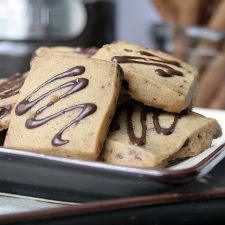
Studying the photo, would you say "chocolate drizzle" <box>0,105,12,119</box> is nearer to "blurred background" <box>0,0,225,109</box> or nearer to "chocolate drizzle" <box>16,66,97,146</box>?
"chocolate drizzle" <box>16,66,97,146</box>

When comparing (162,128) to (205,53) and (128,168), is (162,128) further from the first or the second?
(205,53)

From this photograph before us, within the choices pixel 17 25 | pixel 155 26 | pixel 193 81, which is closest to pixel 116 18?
pixel 17 25

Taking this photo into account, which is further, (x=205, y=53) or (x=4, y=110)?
(x=205, y=53)

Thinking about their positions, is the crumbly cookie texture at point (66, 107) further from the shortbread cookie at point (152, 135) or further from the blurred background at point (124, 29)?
the blurred background at point (124, 29)

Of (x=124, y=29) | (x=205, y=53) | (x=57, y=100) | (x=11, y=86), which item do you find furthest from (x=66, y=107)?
(x=124, y=29)

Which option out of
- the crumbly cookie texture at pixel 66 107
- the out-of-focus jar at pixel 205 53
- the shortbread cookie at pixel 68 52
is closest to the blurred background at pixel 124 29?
the out-of-focus jar at pixel 205 53
